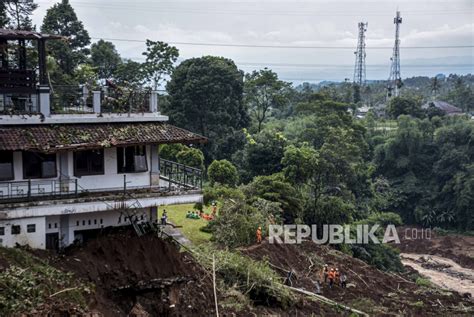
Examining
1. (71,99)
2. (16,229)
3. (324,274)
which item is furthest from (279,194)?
(16,229)

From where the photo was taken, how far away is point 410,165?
67312mm

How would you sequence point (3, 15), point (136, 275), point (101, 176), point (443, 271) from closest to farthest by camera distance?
point (136, 275), point (101, 176), point (3, 15), point (443, 271)

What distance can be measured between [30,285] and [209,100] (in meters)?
39.1

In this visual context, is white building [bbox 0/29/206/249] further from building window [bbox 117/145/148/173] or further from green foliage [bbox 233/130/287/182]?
green foliage [bbox 233/130/287/182]

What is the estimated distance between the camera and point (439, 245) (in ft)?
183

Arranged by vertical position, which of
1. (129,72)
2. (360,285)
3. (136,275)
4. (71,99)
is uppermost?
(129,72)

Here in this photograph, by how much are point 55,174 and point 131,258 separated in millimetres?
3504

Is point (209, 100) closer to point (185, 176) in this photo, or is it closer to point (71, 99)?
point (185, 176)

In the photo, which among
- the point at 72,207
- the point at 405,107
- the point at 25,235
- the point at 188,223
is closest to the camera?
the point at 25,235

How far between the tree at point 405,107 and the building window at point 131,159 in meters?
66.0

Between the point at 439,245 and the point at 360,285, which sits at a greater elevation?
the point at 360,285

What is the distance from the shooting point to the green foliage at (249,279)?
73.4 feet

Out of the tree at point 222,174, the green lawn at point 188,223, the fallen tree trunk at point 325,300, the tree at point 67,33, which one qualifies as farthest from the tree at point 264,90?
the fallen tree trunk at point 325,300

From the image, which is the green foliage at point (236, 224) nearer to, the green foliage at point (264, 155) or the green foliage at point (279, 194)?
the green foliage at point (279, 194)
